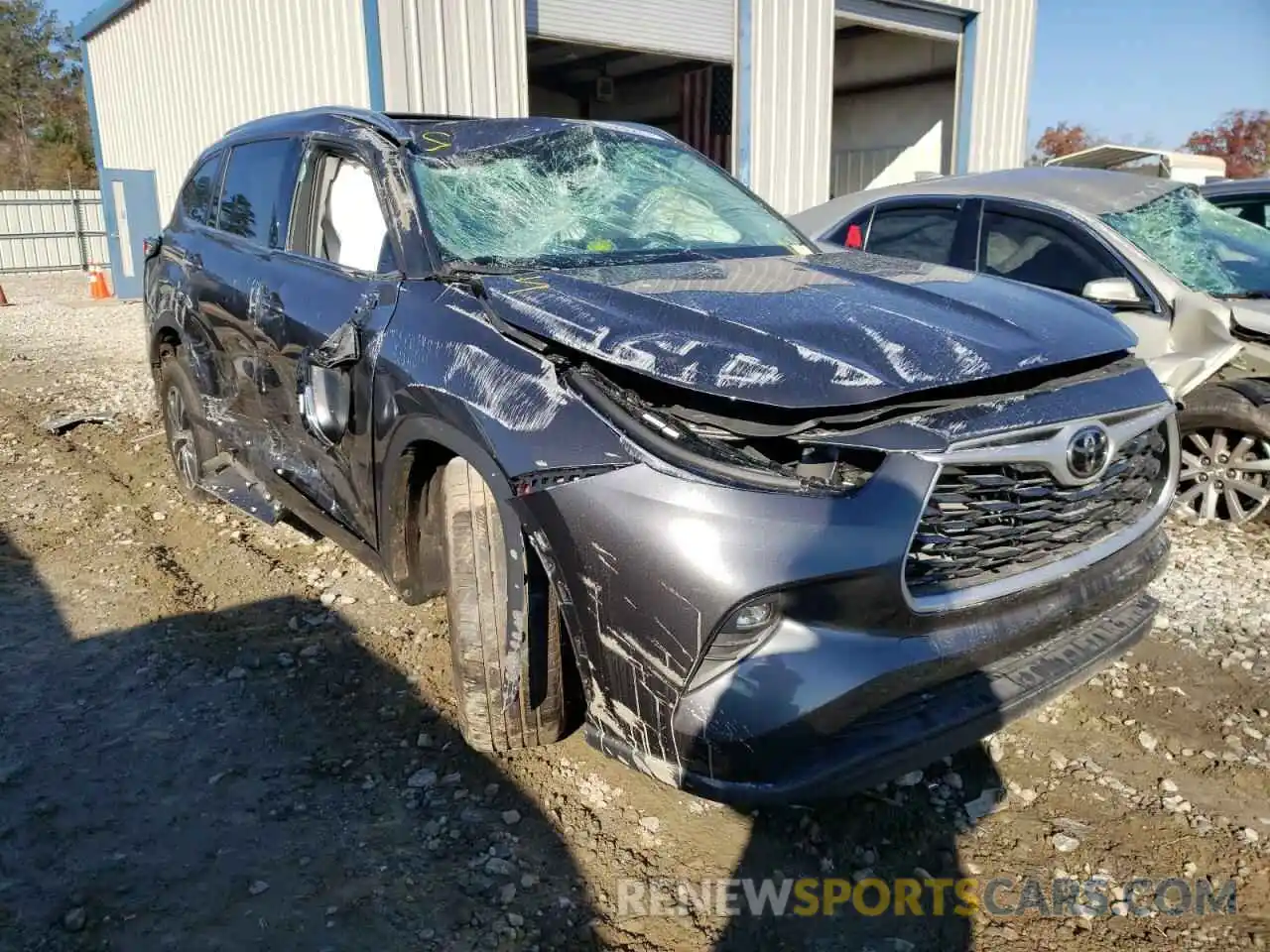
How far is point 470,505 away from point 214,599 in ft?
6.37

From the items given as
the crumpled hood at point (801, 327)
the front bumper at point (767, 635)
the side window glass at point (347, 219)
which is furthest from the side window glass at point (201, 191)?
the front bumper at point (767, 635)

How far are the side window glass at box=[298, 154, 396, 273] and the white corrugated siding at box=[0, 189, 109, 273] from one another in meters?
22.9

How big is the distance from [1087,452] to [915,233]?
376 cm

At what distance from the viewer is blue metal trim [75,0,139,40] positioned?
48.3 feet

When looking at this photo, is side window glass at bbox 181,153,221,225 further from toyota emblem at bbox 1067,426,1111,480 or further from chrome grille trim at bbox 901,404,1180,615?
toyota emblem at bbox 1067,426,1111,480

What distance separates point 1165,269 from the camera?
191 inches

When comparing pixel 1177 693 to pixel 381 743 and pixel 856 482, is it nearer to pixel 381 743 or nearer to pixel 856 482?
pixel 856 482

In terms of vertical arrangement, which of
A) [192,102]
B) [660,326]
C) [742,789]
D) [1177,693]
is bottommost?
[1177,693]

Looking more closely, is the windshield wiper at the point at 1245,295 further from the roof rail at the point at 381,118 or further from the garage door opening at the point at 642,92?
the garage door opening at the point at 642,92

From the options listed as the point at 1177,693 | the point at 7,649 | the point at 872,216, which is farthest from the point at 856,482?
the point at 872,216

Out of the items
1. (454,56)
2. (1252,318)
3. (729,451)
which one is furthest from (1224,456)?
(454,56)

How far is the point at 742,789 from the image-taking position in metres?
2.06

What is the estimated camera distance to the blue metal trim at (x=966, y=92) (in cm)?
1364

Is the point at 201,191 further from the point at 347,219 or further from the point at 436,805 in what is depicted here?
the point at 436,805
